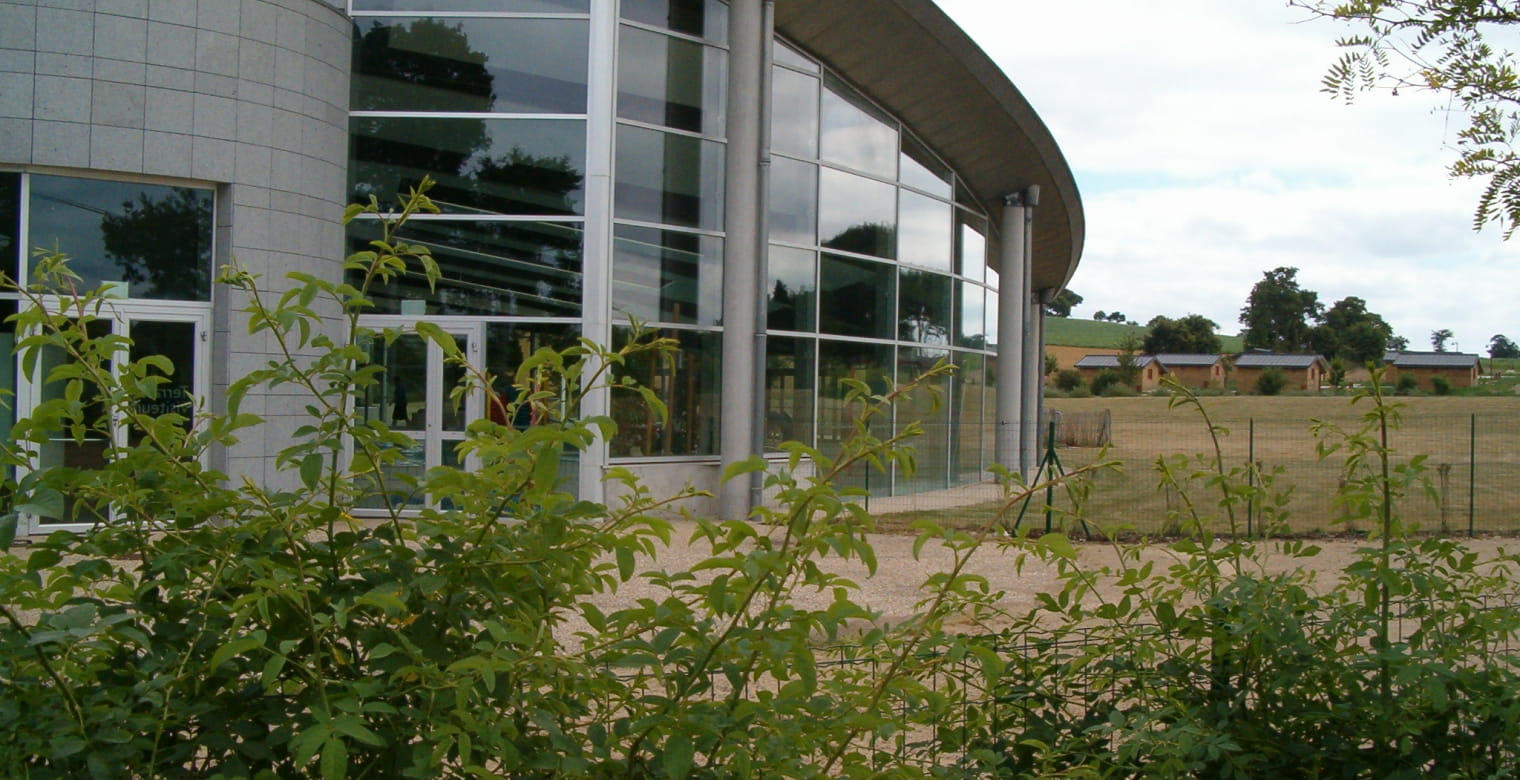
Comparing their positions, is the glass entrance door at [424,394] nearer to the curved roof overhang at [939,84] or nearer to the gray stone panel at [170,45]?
the gray stone panel at [170,45]

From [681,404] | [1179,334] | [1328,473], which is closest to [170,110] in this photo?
[681,404]

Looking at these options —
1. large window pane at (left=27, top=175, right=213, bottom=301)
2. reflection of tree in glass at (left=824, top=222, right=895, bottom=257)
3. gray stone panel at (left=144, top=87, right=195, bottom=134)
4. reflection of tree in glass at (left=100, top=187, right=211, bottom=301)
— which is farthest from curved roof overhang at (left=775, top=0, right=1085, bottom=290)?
large window pane at (left=27, top=175, right=213, bottom=301)

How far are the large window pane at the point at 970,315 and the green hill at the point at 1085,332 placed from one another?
59.4m

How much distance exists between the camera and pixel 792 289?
1656 centimetres

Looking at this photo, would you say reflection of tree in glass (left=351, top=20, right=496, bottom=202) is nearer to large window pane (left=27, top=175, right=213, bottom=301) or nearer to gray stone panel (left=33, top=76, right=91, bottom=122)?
large window pane (left=27, top=175, right=213, bottom=301)

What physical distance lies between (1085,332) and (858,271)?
280 feet

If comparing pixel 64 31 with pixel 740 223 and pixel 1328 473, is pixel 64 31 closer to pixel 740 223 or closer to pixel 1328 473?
pixel 740 223

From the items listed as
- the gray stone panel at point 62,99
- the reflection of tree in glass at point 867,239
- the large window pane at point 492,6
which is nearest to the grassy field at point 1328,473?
the reflection of tree in glass at point 867,239

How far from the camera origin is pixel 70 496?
2275 mm

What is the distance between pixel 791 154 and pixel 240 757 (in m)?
15.1

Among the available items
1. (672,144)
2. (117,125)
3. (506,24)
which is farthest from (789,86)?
(117,125)

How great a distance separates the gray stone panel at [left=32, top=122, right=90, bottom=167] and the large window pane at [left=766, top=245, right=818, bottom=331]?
806cm

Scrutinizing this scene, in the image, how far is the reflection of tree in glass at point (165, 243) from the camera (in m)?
12.4

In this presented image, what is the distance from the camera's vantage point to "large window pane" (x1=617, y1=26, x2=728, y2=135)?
1468cm
